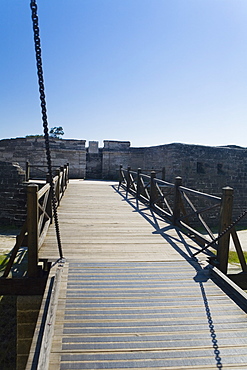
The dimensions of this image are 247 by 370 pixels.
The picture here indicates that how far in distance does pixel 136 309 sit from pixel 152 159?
1225cm

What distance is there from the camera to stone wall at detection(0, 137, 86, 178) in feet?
48.2

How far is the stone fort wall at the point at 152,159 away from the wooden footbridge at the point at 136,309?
329 inches

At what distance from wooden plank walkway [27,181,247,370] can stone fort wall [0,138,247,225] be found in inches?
331

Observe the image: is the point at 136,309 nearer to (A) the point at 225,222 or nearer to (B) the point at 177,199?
(A) the point at 225,222

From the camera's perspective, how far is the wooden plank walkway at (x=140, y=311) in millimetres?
2043

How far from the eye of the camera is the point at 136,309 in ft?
8.61

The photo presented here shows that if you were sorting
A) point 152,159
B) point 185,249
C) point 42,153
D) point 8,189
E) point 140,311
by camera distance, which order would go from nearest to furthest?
1. point 140,311
2. point 185,249
3. point 8,189
4. point 152,159
5. point 42,153

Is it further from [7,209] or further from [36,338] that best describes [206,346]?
[7,209]

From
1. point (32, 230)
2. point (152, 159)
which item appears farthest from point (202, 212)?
point (152, 159)

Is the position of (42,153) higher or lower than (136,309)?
higher

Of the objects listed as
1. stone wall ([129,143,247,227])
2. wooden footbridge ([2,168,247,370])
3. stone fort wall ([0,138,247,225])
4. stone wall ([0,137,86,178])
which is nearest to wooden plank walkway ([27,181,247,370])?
wooden footbridge ([2,168,247,370])

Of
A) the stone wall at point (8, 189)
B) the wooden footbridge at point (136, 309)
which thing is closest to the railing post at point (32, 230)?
the wooden footbridge at point (136, 309)

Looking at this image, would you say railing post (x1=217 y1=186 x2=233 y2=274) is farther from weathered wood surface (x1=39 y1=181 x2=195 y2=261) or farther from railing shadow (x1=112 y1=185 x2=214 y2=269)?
weathered wood surface (x1=39 y1=181 x2=195 y2=261)

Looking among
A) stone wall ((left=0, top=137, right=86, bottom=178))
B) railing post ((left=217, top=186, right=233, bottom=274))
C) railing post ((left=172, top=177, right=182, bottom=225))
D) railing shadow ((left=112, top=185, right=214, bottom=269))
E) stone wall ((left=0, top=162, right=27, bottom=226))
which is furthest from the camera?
stone wall ((left=0, top=137, right=86, bottom=178))
